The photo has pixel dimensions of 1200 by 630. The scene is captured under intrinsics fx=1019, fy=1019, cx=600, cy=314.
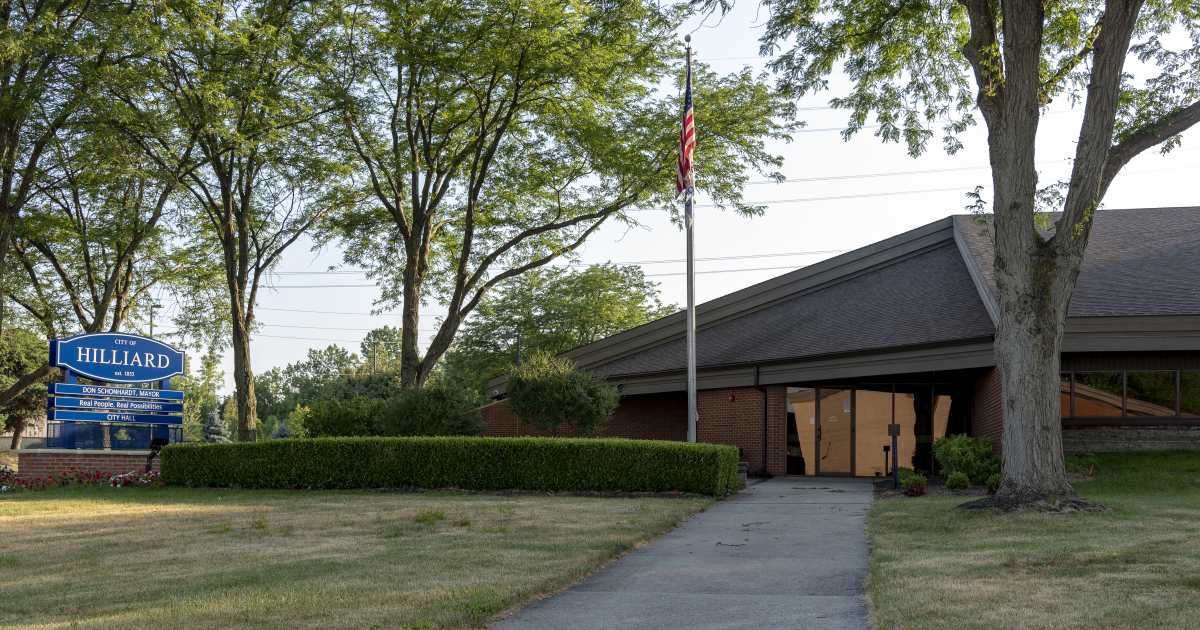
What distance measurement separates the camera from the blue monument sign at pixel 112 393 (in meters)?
24.2

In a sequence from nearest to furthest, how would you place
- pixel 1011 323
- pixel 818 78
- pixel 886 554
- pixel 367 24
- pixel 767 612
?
pixel 767 612, pixel 886 554, pixel 1011 323, pixel 818 78, pixel 367 24

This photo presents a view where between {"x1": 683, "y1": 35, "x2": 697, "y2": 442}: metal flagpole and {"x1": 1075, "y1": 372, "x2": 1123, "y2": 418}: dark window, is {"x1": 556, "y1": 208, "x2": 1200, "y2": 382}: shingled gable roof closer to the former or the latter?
{"x1": 1075, "y1": 372, "x2": 1123, "y2": 418}: dark window

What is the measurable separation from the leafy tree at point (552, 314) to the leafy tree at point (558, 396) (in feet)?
82.5

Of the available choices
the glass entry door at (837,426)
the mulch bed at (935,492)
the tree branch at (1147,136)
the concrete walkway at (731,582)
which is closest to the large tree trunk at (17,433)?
the glass entry door at (837,426)

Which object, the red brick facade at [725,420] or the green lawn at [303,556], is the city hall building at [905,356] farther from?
the green lawn at [303,556]

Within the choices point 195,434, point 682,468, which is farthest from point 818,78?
point 195,434

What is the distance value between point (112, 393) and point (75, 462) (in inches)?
71.2

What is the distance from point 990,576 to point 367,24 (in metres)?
22.1

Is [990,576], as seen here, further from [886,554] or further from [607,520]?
[607,520]

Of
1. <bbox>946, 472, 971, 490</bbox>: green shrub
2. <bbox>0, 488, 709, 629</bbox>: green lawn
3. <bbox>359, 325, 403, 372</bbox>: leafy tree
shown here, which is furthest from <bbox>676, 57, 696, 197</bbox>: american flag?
<bbox>359, 325, 403, 372</bbox>: leafy tree

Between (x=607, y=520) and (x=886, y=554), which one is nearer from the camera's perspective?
(x=886, y=554)

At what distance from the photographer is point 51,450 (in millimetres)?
23984

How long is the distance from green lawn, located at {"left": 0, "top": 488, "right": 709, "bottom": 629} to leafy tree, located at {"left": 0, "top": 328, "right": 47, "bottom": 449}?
3368 centimetres

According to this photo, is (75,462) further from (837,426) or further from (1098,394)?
(1098,394)
